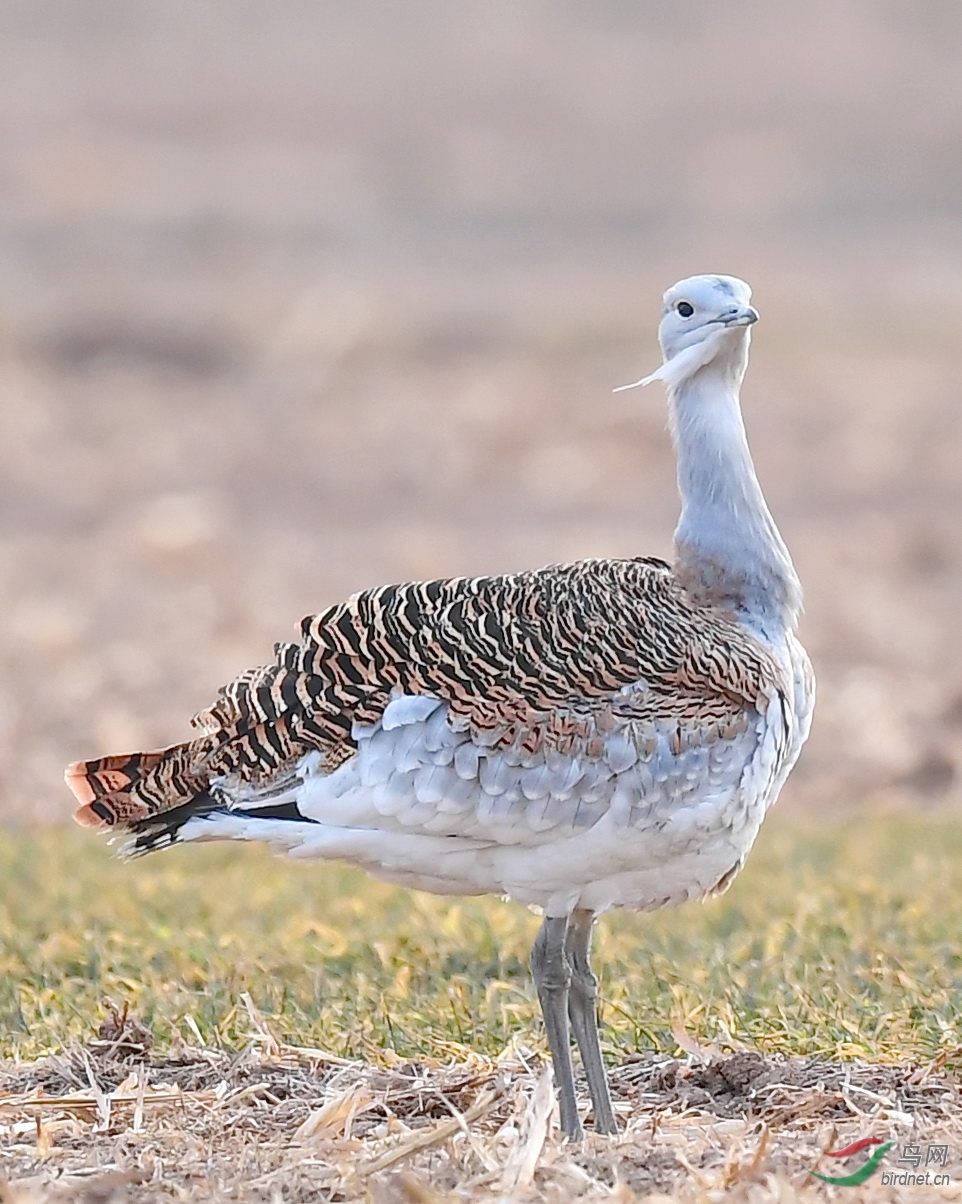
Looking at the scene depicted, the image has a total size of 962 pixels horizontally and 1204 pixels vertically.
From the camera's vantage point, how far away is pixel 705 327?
4.79 meters

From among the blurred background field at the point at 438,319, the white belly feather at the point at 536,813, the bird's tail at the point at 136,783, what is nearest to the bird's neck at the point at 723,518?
the white belly feather at the point at 536,813

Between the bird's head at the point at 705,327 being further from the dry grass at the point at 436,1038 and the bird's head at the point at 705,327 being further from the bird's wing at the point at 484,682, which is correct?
the dry grass at the point at 436,1038

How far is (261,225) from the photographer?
2788cm

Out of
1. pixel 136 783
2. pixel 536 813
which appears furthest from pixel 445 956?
pixel 536 813

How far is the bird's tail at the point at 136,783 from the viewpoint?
4.64 m

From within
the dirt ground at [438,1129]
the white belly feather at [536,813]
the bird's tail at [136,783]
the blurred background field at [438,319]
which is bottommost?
the dirt ground at [438,1129]

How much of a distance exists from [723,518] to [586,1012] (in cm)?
113

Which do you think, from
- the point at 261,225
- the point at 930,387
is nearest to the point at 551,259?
the point at 261,225

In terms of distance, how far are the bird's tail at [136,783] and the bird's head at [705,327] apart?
51.5 inches

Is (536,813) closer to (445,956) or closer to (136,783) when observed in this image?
(136,783)

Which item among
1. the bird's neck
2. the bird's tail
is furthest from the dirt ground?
the bird's neck

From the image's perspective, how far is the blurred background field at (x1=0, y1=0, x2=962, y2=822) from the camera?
11438mm

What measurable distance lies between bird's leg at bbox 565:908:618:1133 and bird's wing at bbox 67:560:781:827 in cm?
47

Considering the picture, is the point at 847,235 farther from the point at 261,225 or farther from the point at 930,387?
the point at 930,387
